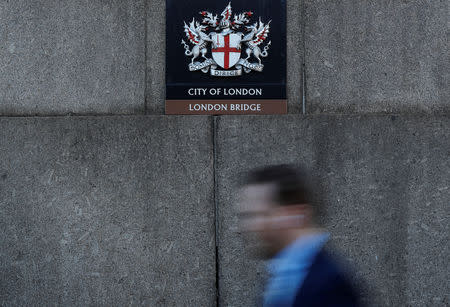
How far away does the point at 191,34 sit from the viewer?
4.12 metres

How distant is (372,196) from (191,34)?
216cm

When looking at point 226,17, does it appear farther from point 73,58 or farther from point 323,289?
point 323,289

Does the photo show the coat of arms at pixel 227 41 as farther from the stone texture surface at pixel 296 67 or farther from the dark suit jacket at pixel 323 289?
the dark suit jacket at pixel 323 289

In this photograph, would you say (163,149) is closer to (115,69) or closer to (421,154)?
(115,69)

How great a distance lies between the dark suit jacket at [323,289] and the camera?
2.30 meters

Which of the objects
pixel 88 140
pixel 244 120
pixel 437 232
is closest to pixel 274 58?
pixel 244 120

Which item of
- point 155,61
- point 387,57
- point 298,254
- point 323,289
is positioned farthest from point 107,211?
point 387,57

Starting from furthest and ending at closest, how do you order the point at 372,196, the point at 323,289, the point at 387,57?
the point at 387,57, the point at 372,196, the point at 323,289

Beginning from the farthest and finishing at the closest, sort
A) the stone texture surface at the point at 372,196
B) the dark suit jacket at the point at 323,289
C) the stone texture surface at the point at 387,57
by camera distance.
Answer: the stone texture surface at the point at 387,57, the stone texture surface at the point at 372,196, the dark suit jacket at the point at 323,289

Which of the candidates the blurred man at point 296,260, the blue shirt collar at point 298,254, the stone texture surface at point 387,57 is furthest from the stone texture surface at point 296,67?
the blue shirt collar at point 298,254

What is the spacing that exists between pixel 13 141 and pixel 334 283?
3.06 metres

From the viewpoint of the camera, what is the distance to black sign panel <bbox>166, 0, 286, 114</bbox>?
411cm

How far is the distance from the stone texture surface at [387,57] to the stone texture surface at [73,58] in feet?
5.56

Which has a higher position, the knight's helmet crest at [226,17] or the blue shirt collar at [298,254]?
the knight's helmet crest at [226,17]
